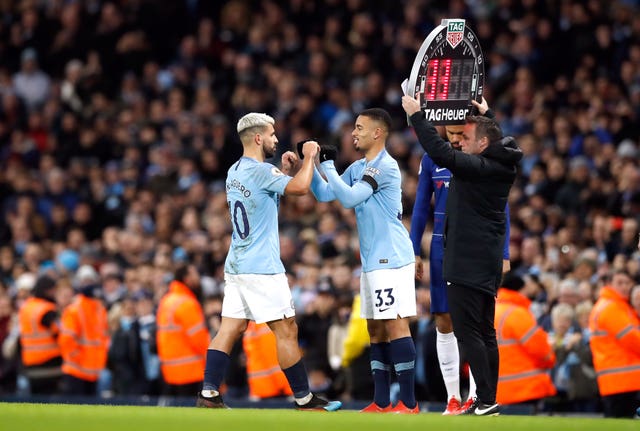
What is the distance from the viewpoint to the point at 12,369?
19344 millimetres

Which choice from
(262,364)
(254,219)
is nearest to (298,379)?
(254,219)

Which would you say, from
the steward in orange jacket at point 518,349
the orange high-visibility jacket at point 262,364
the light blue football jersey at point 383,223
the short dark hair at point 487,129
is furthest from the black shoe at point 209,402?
the orange high-visibility jacket at point 262,364

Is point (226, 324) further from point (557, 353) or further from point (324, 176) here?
point (557, 353)

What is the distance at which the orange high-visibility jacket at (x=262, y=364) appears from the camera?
15381 mm

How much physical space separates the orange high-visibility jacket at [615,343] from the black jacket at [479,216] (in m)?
2.76

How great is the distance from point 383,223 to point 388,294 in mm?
589

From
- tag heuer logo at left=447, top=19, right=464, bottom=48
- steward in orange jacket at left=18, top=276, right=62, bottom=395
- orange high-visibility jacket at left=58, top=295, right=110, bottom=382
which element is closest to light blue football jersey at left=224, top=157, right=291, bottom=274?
tag heuer logo at left=447, top=19, right=464, bottom=48

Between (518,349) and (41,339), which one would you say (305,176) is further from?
(41,339)

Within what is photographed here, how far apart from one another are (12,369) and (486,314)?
10900 millimetres

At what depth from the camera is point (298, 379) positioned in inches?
414

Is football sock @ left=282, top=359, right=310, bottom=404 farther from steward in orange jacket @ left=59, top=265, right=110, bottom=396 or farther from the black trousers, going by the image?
steward in orange jacket @ left=59, top=265, right=110, bottom=396

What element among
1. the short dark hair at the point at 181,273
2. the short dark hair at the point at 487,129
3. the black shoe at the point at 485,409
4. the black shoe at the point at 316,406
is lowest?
the black shoe at the point at 316,406

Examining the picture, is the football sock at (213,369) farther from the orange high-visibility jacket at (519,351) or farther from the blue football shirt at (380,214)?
the orange high-visibility jacket at (519,351)

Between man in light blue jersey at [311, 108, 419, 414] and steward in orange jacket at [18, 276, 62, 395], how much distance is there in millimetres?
7546
